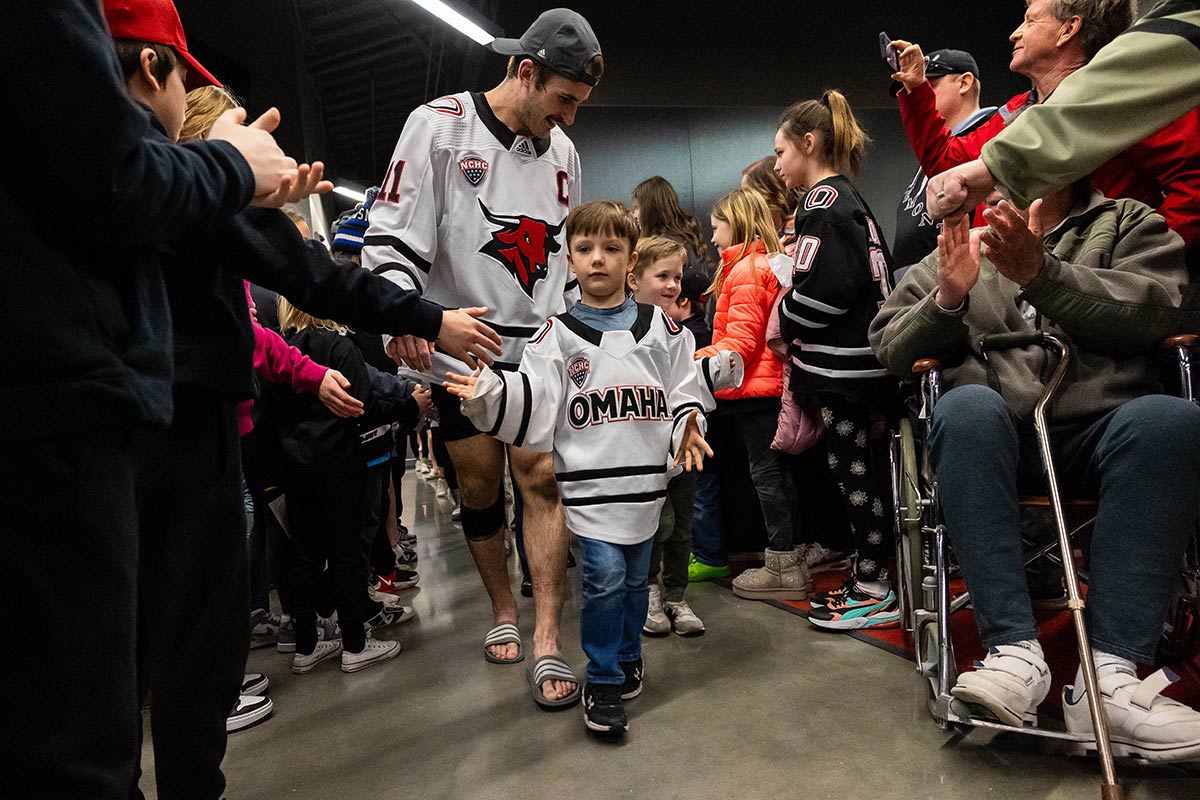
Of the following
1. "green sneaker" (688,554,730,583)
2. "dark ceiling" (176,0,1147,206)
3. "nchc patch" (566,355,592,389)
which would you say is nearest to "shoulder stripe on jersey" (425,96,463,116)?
"nchc patch" (566,355,592,389)

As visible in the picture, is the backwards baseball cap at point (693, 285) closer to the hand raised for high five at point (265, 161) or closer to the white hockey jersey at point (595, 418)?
the white hockey jersey at point (595, 418)

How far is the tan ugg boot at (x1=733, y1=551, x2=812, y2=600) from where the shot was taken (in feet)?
9.45

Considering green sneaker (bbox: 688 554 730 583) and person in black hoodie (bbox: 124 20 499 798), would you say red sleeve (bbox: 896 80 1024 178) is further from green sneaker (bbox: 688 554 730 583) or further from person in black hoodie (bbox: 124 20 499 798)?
person in black hoodie (bbox: 124 20 499 798)

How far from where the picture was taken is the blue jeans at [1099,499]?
4.98ft

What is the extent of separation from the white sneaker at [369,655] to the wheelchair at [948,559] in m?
1.52

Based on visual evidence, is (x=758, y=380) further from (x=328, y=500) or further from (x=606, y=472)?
(x=328, y=500)

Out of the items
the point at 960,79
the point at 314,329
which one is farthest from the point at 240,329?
the point at 960,79

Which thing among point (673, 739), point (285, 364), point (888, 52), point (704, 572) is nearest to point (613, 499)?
point (673, 739)

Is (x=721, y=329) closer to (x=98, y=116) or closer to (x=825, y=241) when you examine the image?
(x=825, y=241)

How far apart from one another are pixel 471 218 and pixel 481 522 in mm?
865

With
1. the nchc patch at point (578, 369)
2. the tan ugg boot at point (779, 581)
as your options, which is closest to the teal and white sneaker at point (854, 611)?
the tan ugg boot at point (779, 581)

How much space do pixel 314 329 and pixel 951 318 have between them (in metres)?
1.84

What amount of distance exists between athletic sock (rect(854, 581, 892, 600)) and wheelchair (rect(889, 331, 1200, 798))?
169 mm

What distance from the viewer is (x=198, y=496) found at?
1.17m
